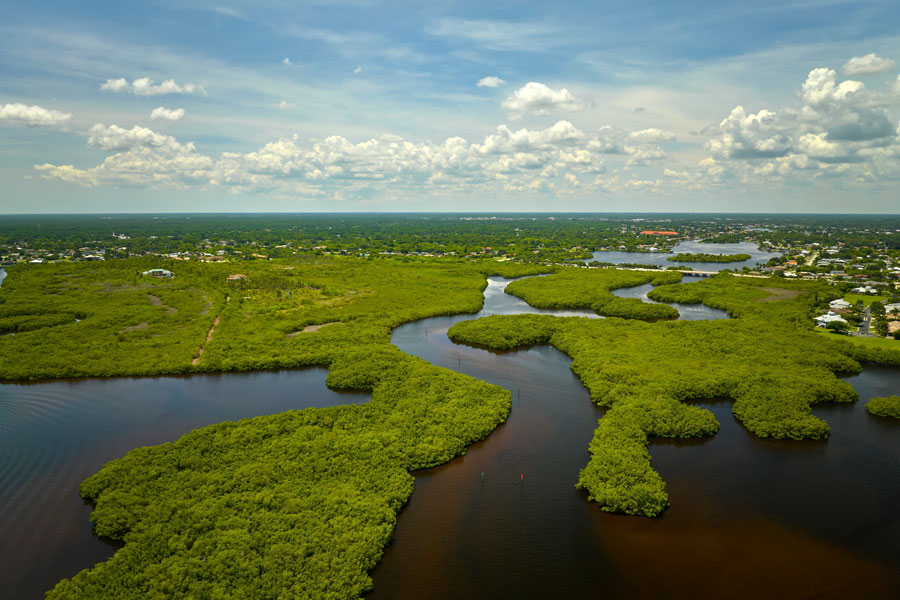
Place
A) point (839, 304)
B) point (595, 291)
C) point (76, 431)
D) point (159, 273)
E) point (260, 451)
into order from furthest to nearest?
point (159, 273) → point (595, 291) → point (839, 304) → point (76, 431) → point (260, 451)

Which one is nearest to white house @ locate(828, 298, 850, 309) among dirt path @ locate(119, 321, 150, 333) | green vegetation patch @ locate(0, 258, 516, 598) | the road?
the road

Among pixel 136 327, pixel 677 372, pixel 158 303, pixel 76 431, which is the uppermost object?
pixel 158 303

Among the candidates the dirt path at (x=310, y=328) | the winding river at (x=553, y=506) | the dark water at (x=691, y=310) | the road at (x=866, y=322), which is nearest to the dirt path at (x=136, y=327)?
the winding river at (x=553, y=506)

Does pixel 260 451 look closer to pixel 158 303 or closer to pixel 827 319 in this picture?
pixel 158 303

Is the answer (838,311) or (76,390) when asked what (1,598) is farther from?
(838,311)

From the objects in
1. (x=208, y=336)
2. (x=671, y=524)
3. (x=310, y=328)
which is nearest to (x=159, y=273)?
(x=208, y=336)

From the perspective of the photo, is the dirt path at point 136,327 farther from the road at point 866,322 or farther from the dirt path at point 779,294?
the dirt path at point 779,294

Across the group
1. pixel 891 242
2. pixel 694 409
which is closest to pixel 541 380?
pixel 694 409
